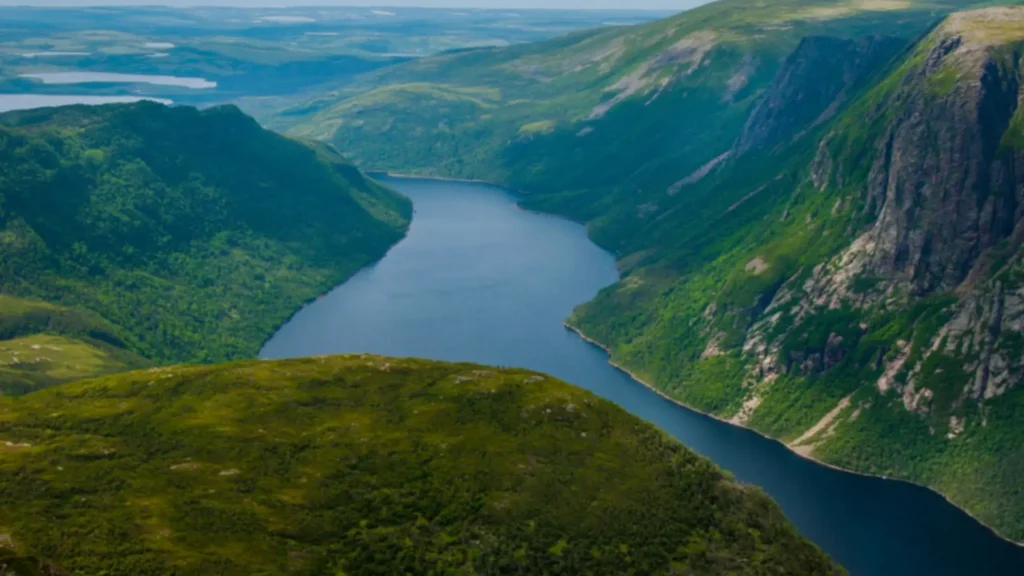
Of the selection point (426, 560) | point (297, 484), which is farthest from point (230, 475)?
point (426, 560)

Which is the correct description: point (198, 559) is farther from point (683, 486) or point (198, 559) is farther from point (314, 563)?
point (683, 486)

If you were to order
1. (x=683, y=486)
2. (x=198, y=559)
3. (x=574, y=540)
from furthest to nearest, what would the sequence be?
1. (x=683, y=486)
2. (x=574, y=540)
3. (x=198, y=559)

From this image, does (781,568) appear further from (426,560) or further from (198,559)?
(198,559)

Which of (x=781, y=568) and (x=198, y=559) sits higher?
(x=198, y=559)

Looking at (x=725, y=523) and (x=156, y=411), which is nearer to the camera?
(x=725, y=523)

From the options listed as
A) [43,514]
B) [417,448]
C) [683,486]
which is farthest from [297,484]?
[683,486]

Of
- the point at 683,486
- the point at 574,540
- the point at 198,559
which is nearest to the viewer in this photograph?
the point at 198,559
